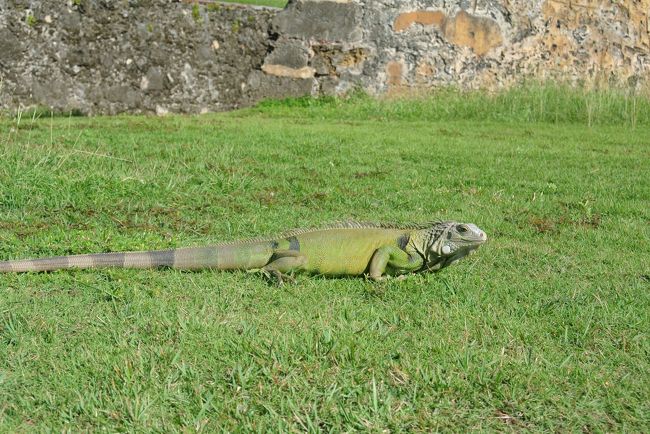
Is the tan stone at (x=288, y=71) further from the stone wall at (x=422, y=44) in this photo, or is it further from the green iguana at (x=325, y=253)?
the green iguana at (x=325, y=253)

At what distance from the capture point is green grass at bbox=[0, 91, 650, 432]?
2996mm

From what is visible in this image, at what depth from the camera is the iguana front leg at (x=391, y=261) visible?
446 centimetres

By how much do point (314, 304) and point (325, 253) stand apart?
50 cm

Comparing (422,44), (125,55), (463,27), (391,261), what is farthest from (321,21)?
(391,261)

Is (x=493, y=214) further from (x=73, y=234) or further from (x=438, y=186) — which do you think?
(x=73, y=234)

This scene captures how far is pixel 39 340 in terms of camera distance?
347cm

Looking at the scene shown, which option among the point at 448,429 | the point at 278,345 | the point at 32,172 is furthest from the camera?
the point at 32,172

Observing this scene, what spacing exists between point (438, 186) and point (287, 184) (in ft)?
4.35

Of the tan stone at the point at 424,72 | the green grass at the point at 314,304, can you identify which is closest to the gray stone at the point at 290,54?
the tan stone at the point at 424,72

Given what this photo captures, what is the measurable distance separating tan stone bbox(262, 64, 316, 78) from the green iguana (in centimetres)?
786

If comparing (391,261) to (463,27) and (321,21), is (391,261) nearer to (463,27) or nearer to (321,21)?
(321,21)

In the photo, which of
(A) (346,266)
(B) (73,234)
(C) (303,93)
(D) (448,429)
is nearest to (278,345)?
(D) (448,429)

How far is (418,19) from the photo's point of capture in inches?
480

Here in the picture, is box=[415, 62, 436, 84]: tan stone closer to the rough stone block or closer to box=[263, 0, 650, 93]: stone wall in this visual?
box=[263, 0, 650, 93]: stone wall
